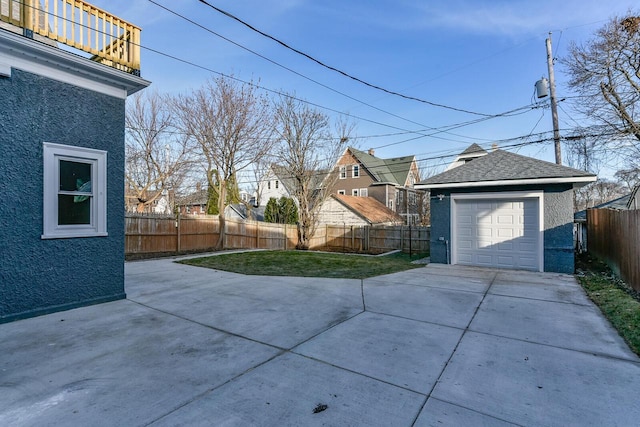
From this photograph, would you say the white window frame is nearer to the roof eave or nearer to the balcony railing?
the balcony railing

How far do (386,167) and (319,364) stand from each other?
28061 millimetres

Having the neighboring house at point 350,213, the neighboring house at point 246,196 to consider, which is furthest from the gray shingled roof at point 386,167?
the neighboring house at point 246,196

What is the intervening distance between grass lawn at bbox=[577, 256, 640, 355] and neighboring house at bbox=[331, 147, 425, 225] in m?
19.0

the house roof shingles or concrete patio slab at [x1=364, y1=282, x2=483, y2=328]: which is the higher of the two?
the house roof shingles

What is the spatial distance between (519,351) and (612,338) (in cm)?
134

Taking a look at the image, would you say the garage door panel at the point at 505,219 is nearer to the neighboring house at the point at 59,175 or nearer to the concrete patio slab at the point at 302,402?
the concrete patio slab at the point at 302,402

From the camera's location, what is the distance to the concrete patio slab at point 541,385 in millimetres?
2240

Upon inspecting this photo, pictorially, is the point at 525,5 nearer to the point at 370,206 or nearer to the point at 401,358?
the point at 401,358

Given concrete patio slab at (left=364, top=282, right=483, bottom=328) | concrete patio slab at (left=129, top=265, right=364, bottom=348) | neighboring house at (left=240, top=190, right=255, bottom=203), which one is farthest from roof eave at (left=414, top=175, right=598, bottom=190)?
neighboring house at (left=240, top=190, right=255, bottom=203)

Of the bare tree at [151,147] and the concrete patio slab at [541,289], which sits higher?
the bare tree at [151,147]

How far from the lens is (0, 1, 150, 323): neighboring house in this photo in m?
4.04

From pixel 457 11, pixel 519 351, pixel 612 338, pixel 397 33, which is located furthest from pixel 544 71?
pixel 519 351

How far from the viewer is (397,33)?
10.3m

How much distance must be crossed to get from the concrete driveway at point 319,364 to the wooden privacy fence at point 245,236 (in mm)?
7230
